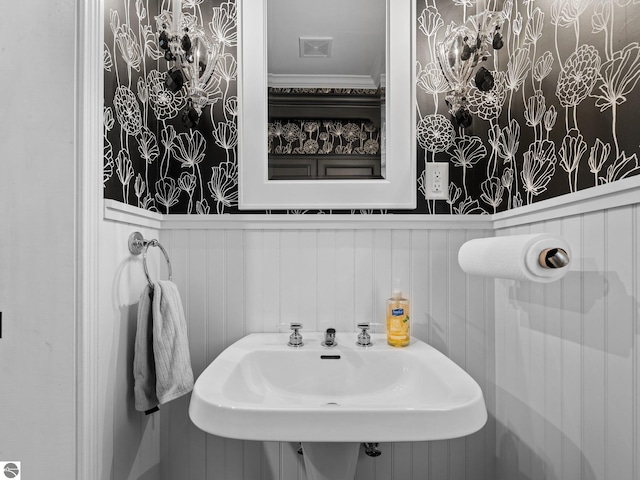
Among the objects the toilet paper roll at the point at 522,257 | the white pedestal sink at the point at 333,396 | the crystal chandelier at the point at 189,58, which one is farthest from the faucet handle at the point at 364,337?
the crystal chandelier at the point at 189,58

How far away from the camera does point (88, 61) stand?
86 centimetres

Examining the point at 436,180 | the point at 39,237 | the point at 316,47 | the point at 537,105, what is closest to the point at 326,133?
the point at 316,47

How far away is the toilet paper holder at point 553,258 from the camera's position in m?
0.78

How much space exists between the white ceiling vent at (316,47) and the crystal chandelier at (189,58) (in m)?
0.28

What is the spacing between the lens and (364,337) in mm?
1133

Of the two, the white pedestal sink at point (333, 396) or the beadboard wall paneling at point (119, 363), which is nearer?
the white pedestal sink at point (333, 396)

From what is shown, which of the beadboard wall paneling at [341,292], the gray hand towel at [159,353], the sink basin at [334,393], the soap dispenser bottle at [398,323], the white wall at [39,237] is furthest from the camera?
the beadboard wall paneling at [341,292]

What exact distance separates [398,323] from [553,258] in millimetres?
468

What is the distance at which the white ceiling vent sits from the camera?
1.26 metres

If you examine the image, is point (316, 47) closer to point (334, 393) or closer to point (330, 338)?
point (330, 338)

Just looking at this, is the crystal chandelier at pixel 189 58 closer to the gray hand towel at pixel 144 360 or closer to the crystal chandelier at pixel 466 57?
the gray hand towel at pixel 144 360

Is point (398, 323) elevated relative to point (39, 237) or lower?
lower

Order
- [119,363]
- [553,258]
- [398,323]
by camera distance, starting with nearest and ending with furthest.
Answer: [553,258], [119,363], [398,323]

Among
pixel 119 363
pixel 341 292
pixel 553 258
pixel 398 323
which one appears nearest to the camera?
pixel 553 258
